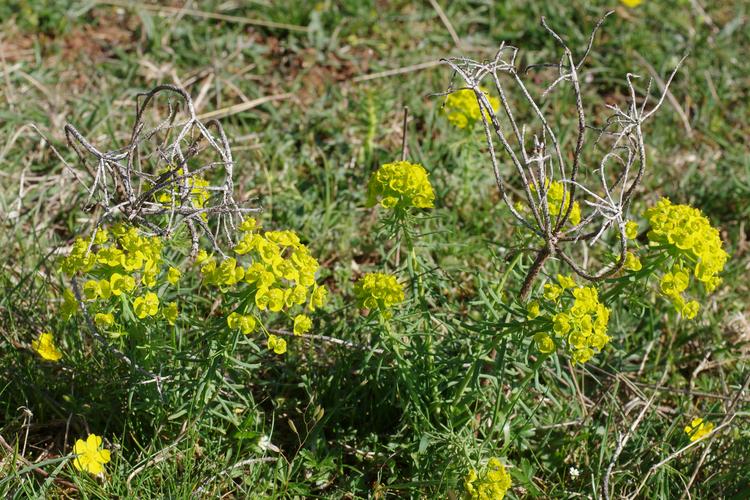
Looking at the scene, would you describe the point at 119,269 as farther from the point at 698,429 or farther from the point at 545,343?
the point at 698,429

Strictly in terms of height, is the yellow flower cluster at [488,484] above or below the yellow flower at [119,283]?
below

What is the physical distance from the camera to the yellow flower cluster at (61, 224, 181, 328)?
2.22 metres

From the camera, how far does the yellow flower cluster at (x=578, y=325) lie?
2.15m

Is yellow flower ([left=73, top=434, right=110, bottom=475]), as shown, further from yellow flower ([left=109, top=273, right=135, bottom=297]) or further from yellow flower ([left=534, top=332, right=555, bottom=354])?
yellow flower ([left=534, top=332, right=555, bottom=354])

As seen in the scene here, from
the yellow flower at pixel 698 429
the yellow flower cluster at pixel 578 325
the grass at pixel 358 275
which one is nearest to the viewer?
the yellow flower cluster at pixel 578 325

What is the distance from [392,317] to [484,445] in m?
0.47

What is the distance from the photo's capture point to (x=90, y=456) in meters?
2.46

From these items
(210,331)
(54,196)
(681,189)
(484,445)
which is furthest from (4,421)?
(681,189)

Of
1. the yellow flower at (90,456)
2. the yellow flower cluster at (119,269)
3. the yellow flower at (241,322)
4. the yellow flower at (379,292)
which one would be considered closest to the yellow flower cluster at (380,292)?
the yellow flower at (379,292)

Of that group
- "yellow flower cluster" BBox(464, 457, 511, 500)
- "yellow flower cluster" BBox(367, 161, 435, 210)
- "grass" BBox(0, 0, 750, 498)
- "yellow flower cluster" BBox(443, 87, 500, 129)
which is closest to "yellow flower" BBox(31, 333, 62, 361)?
"grass" BBox(0, 0, 750, 498)

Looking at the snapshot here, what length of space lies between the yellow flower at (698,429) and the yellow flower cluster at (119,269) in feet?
5.64

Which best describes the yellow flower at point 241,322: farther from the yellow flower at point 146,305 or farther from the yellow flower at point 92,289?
the yellow flower at point 92,289

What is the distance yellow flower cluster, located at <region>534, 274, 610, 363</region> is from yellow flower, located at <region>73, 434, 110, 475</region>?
131cm

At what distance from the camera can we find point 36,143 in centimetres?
384
